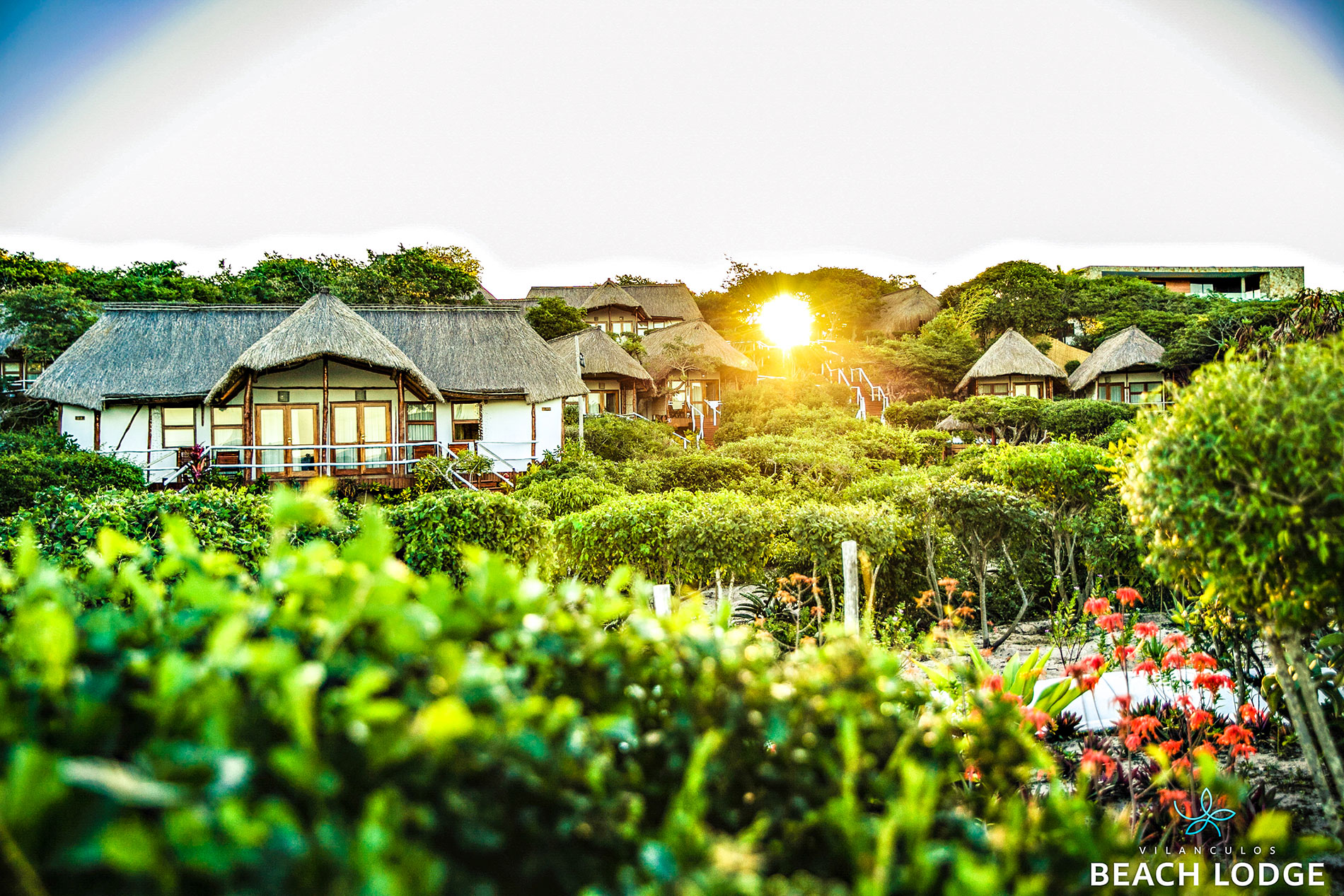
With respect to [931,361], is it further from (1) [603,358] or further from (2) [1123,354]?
(1) [603,358]

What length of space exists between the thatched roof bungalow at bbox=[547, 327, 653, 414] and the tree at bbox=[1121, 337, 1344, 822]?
1094 inches

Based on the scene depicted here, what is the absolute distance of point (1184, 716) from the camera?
4.60 m

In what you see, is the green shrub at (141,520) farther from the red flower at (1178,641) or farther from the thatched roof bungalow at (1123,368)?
the thatched roof bungalow at (1123,368)

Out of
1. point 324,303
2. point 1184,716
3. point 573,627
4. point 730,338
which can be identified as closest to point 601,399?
point 324,303

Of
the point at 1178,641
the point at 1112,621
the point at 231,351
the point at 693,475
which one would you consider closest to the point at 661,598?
the point at 1112,621

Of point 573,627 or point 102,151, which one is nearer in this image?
point 573,627

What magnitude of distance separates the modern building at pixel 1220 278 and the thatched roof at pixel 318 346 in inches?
1886

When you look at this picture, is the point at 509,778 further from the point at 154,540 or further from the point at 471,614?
the point at 154,540

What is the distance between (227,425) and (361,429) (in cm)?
377

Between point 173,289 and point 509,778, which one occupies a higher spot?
point 173,289

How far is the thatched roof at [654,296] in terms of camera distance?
51.9 m

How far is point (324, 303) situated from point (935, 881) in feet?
67.1

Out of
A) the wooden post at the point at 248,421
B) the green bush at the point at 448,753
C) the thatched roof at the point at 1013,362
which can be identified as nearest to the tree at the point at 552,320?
the wooden post at the point at 248,421

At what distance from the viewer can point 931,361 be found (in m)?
37.1
